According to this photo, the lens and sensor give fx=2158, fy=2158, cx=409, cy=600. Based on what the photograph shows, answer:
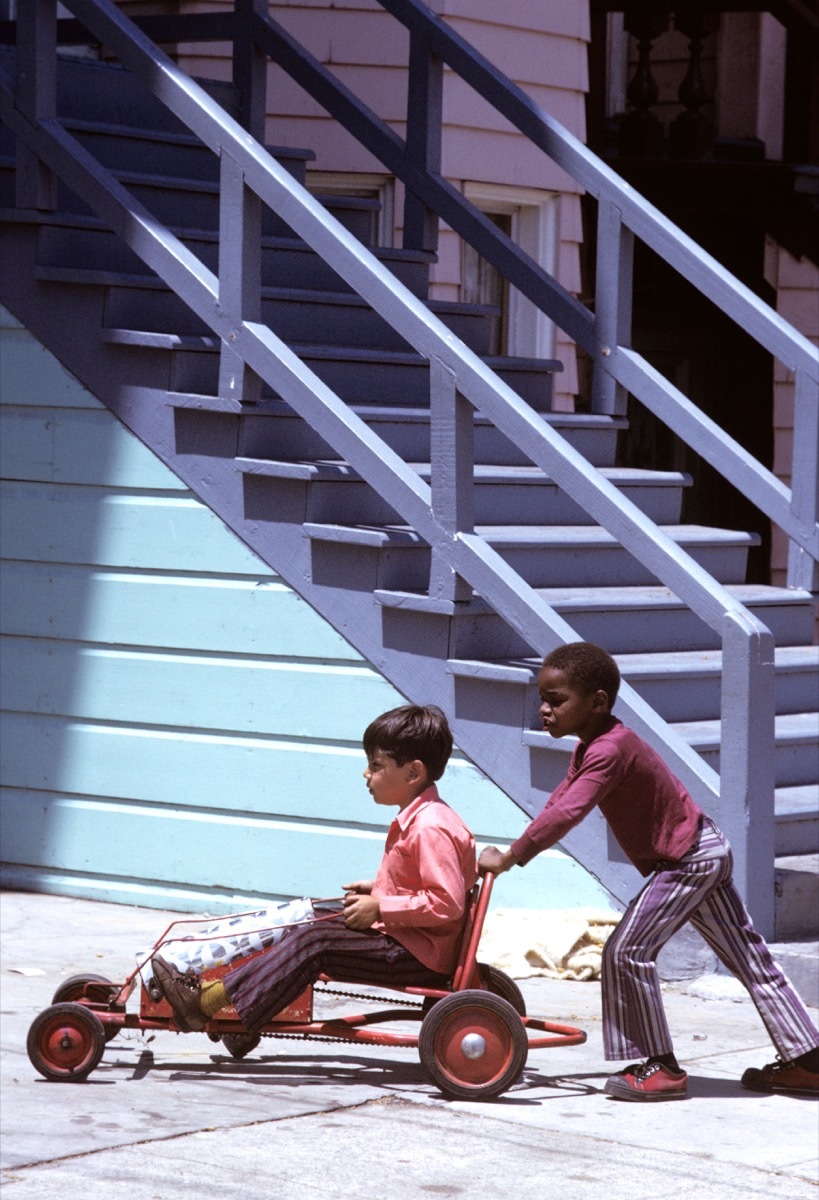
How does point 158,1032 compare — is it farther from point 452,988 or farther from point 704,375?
point 704,375

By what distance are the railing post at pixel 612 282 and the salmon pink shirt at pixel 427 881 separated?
334 cm

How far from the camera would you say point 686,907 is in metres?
5.39

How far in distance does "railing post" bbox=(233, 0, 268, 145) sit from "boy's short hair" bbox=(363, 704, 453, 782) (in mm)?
4453

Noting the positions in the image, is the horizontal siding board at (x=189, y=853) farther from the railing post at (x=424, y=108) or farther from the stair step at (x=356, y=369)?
the railing post at (x=424, y=108)

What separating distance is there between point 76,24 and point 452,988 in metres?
5.64

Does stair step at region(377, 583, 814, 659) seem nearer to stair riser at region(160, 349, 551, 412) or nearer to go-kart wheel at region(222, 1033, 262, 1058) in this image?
stair riser at region(160, 349, 551, 412)

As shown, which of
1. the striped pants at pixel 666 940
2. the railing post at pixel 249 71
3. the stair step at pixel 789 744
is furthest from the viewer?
the railing post at pixel 249 71

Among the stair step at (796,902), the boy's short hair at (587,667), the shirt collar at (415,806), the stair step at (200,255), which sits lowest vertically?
the stair step at (796,902)

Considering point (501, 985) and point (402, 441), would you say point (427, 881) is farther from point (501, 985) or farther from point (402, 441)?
point (402, 441)

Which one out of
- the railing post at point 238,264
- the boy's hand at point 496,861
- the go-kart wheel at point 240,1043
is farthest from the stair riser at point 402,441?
the boy's hand at point 496,861

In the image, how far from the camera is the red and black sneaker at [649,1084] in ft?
17.2

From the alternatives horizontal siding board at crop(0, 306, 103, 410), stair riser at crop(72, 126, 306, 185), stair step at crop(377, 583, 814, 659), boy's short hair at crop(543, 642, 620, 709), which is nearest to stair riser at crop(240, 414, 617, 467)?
horizontal siding board at crop(0, 306, 103, 410)

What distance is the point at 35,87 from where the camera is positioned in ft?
25.2

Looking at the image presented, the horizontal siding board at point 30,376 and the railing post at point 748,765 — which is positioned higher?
the horizontal siding board at point 30,376
